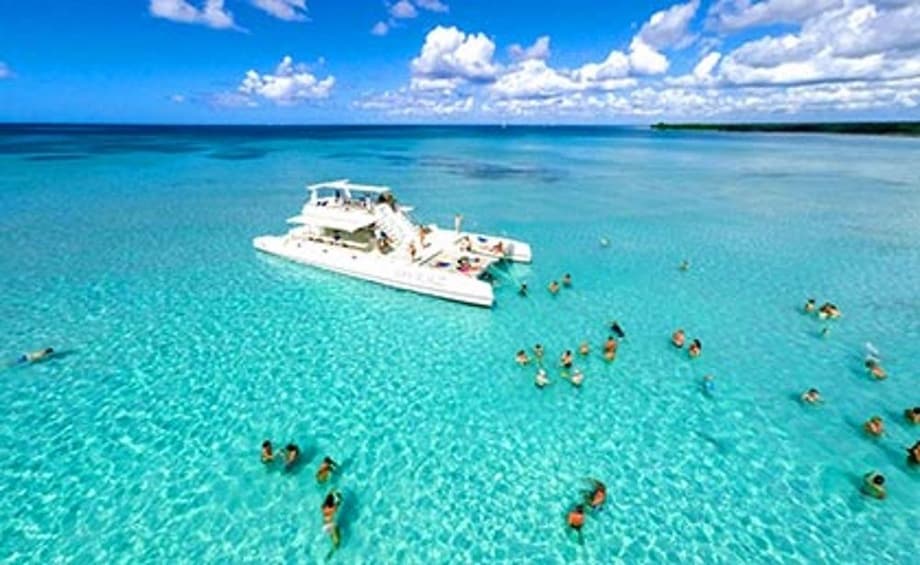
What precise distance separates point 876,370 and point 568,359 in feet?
26.8

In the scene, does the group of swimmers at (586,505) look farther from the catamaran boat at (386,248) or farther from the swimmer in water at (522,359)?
the catamaran boat at (386,248)

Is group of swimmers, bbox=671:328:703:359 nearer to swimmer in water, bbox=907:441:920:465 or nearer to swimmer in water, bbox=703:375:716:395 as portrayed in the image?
swimmer in water, bbox=703:375:716:395

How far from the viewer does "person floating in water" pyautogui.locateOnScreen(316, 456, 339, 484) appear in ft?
32.0

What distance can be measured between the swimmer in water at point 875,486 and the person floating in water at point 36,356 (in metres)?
19.3

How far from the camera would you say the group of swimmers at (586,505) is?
8.84 m

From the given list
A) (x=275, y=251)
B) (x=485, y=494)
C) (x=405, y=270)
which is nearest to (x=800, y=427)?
(x=485, y=494)

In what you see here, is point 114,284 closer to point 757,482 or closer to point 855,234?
point 757,482

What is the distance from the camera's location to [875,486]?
9633 millimetres

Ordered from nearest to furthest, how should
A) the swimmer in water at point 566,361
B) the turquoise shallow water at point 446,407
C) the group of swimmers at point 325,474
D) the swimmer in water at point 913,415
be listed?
the group of swimmers at point 325,474, the turquoise shallow water at point 446,407, the swimmer in water at point 913,415, the swimmer in water at point 566,361

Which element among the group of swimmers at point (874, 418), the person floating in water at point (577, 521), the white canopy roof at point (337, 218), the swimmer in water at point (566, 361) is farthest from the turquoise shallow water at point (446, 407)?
the white canopy roof at point (337, 218)

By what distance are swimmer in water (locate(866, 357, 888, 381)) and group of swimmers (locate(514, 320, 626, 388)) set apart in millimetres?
6559

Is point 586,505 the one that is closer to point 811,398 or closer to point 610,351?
point 610,351

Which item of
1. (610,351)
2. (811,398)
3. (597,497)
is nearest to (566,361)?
(610,351)

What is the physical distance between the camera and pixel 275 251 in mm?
22922
